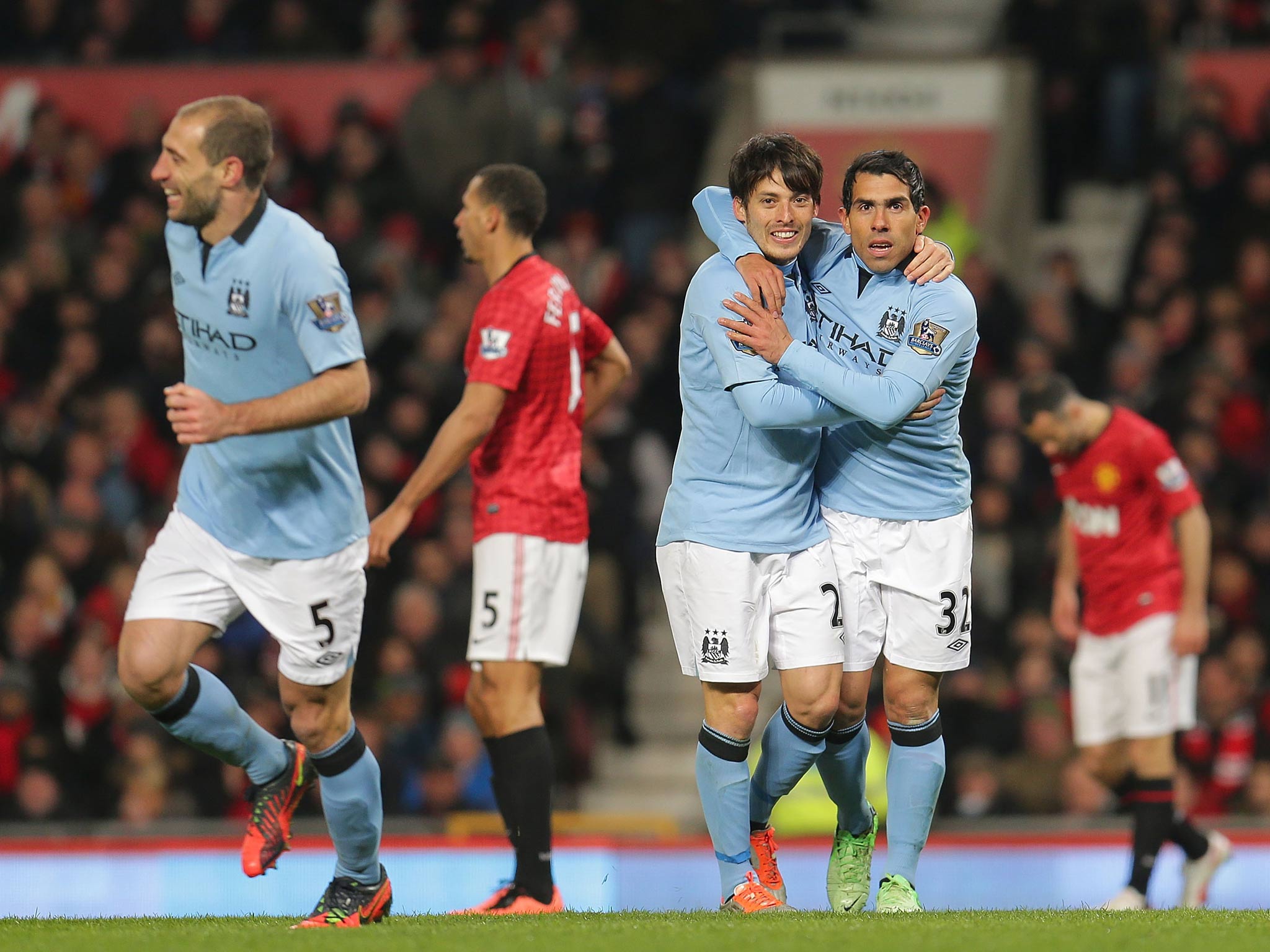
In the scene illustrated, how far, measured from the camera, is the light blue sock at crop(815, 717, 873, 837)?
566 centimetres

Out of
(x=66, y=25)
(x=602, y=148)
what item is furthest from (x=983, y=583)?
(x=66, y=25)

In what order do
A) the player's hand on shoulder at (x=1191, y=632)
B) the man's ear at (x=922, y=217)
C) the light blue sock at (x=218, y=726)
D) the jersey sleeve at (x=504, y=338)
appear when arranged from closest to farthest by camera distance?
the light blue sock at (x=218, y=726) → the man's ear at (x=922, y=217) → the jersey sleeve at (x=504, y=338) → the player's hand on shoulder at (x=1191, y=632)

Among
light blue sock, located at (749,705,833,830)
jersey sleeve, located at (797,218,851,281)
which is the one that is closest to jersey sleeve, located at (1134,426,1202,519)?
jersey sleeve, located at (797,218,851,281)

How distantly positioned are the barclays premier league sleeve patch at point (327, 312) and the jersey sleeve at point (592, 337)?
1.40 metres

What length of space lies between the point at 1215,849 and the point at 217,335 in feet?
15.8

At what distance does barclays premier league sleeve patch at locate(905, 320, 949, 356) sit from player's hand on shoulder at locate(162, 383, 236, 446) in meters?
1.95

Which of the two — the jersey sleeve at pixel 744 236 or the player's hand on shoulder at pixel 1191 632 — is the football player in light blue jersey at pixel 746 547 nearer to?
the jersey sleeve at pixel 744 236

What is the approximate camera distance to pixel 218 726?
526 centimetres

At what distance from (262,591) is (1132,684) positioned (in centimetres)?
400

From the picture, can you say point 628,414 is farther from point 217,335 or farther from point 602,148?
point 217,335

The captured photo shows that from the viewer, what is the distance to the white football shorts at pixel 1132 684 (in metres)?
7.57

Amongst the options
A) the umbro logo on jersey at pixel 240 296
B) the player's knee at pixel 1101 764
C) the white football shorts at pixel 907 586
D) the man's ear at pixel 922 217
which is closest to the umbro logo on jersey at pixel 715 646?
the white football shorts at pixel 907 586

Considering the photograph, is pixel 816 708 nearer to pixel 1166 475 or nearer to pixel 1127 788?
pixel 1166 475

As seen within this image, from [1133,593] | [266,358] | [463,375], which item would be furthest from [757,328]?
[463,375]
